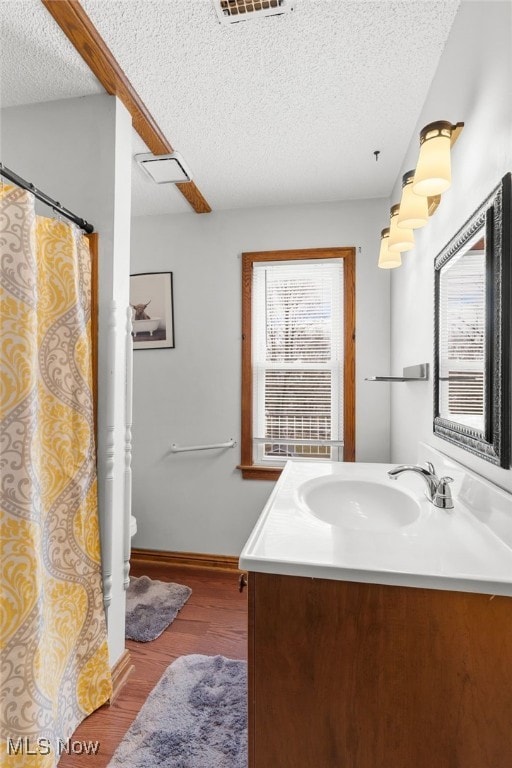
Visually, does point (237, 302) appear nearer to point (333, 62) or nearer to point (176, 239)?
point (176, 239)

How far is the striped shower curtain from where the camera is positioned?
1.13 metres

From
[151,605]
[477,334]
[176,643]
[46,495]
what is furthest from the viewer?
[151,605]

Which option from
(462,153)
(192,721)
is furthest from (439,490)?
(192,721)

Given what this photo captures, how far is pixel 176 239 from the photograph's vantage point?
8.88 feet

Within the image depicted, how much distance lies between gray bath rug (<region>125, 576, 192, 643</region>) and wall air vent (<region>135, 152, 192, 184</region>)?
2.40 metres

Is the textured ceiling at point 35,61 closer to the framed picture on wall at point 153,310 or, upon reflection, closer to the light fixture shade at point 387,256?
the framed picture on wall at point 153,310

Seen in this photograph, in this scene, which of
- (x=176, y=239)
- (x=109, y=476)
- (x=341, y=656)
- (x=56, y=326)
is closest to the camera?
(x=341, y=656)

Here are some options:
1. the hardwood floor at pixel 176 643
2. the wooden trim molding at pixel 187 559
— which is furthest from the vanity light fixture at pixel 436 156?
the wooden trim molding at pixel 187 559

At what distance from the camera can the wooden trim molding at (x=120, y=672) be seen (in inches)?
61.2

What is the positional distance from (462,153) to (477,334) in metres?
0.60

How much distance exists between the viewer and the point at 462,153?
48.1 inches

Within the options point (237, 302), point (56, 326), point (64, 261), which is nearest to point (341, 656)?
point (56, 326)

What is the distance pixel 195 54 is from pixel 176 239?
1.35 m

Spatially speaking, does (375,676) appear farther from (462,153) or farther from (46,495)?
(462,153)
